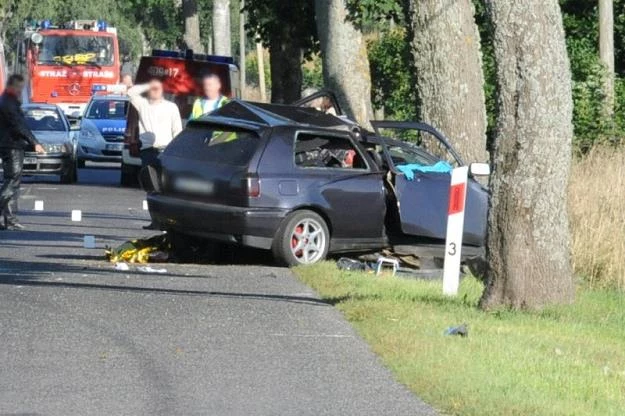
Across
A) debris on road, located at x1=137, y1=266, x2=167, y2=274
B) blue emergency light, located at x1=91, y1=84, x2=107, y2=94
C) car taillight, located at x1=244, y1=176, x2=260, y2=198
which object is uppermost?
car taillight, located at x1=244, y1=176, x2=260, y2=198

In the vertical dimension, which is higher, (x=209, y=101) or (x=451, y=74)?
(x=451, y=74)

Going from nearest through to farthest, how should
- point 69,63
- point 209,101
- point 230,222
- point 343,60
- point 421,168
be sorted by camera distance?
1. point 230,222
2. point 421,168
3. point 209,101
4. point 343,60
5. point 69,63

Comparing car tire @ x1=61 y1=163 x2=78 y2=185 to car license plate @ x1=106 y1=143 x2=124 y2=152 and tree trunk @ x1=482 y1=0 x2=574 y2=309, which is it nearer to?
car license plate @ x1=106 y1=143 x2=124 y2=152

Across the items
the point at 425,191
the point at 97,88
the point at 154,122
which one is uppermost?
the point at 154,122

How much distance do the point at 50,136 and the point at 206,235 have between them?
56.1ft

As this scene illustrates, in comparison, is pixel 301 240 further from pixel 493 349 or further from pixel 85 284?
pixel 493 349

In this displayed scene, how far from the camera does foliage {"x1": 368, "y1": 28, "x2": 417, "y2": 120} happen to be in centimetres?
3991

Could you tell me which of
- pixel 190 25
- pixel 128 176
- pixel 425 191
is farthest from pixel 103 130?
pixel 425 191

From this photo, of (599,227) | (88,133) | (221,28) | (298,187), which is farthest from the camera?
(221,28)

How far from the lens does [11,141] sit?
20938 millimetres

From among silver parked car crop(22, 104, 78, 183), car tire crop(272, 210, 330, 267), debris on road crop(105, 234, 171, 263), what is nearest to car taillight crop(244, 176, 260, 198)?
car tire crop(272, 210, 330, 267)

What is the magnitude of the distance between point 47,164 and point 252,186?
56.3 ft

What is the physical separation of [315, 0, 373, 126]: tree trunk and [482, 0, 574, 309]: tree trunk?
12.1 m

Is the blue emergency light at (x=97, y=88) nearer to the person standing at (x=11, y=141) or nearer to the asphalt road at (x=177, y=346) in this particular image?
the person standing at (x=11, y=141)
